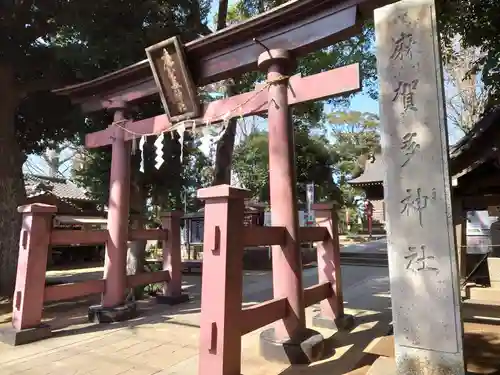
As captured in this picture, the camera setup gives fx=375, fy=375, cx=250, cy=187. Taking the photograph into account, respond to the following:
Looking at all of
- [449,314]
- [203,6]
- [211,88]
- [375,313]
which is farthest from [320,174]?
[449,314]

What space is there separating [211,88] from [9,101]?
844 centimetres

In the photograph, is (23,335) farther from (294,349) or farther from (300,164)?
(300,164)

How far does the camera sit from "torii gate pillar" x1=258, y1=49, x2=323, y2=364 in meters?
4.23

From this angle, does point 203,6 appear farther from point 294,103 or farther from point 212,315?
point 212,315

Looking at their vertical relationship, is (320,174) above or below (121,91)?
above

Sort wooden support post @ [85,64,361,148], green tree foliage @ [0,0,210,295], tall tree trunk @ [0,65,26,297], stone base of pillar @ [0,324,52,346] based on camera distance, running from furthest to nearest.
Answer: tall tree trunk @ [0,65,26,297]
green tree foliage @ [0,0,210,295]
stone base of pillar @ [0,324,52,346]
wooden support post @ [85,64,361,148]

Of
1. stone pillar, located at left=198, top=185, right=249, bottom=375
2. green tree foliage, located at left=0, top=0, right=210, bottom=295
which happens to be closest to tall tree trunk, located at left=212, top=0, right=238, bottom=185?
green tree foliage, located at left=0, top=0, right=210, bottom=295

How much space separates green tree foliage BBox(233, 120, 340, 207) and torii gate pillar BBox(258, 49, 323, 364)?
1648cm

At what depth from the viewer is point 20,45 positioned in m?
7.62

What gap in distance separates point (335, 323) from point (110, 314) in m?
3.50

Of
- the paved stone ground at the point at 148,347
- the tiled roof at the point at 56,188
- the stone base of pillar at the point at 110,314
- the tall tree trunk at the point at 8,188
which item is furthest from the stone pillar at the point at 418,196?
the tiled roof at the point at 56,188

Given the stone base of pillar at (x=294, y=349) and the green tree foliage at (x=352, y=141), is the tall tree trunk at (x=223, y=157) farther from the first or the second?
the green tree foliage at (x=352, y=141)

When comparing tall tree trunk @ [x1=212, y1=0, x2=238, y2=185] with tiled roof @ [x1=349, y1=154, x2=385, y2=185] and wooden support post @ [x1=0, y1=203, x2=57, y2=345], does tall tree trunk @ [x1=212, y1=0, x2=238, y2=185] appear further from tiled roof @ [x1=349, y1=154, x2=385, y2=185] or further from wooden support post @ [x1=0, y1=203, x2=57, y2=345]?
wooden support post @ [x1=0, y1=203, x2=57, y2=345]

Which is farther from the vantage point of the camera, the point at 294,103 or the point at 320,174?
the point at 320,174
